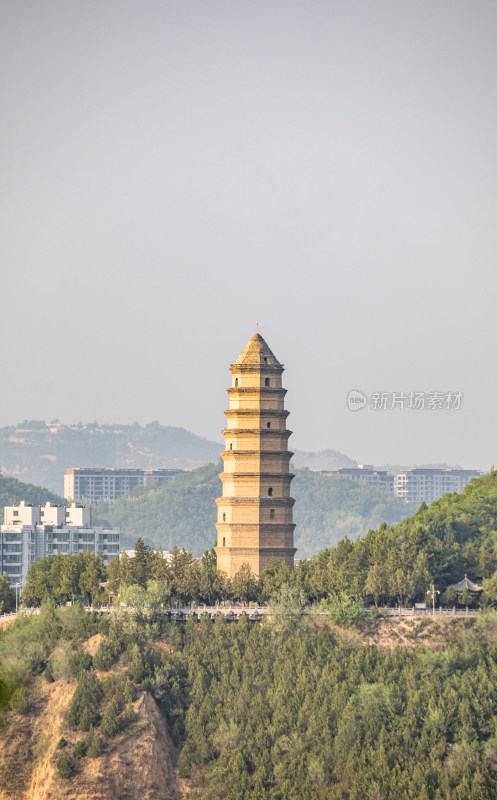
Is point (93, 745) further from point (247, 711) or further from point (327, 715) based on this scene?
point (327, 715)

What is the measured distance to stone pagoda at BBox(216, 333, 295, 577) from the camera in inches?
3671

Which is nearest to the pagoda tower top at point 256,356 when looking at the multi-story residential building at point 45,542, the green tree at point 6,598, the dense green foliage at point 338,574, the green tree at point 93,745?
the dense green foliage at point 338,574

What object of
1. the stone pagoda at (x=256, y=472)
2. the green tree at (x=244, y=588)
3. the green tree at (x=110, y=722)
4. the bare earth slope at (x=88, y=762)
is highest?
the stone pagoda at (x=256, y=472)

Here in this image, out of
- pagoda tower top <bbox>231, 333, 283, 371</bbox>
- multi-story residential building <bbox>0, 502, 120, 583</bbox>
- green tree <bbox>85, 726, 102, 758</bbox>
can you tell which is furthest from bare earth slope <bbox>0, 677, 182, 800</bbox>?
multi-story residential building <bbox>0, 502, 120, 583</bbox>

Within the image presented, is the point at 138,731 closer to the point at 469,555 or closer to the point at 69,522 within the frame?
the point at 469,555

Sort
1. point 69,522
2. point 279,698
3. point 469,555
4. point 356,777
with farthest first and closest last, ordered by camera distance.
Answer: point 69,522
point 469,555
point 279,698
point 356,777

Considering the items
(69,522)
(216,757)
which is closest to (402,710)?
(216,757)

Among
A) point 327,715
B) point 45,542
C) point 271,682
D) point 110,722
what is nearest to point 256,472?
Result: point 271,682

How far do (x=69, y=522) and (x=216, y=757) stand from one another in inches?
3226

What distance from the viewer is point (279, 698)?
8100 cm

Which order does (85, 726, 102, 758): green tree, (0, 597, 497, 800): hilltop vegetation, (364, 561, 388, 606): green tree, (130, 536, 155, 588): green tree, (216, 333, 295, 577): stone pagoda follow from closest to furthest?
(0, 597, 497, 800): hilltop vegetation
(85, 726, 102, 758): green tree
(364, 561, 388, 606): green tree
(130, 536, 155, 588): green tree
(216, 333, 295, 577): stone pagoda

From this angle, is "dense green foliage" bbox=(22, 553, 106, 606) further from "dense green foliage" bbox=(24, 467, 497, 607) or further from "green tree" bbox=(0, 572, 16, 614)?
"green tree" bbox=(0, 572, 16, 614)

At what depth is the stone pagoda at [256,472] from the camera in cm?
9325

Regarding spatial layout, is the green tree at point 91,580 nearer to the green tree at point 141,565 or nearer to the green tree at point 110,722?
the green tree at point 141,565
